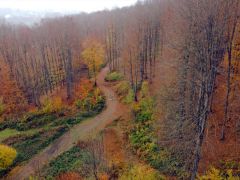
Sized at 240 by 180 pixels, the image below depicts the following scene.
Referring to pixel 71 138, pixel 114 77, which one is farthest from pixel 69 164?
pixel 114 77

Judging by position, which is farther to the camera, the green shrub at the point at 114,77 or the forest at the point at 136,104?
the green shrub at the point at 114,77

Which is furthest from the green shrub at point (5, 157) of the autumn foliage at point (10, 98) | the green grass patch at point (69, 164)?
the autumn foliage at point (10, 98)

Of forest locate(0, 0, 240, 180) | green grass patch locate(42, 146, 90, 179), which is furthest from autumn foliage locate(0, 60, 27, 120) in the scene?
green grass patch locate(42, 146, 90, 179)

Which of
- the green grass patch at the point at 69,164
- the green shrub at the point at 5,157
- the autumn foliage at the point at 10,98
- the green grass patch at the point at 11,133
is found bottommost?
the green grass patch at the point at 11,133

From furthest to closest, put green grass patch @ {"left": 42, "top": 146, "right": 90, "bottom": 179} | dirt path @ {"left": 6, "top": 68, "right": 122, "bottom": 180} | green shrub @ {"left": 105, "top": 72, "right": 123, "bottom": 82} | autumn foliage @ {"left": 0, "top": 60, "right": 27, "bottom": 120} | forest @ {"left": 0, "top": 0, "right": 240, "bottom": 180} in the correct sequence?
green shrub @ {"left": 105, "top": 72, "right": 123, "bottom": 82} < autumn foliage @ {"left": 0, "top": 60, "right": 27, "bottom": 120} < dirt path @ {"left": 6, "top": 68, "right": 122, "bottom": 180} < green grass patch @ {"left": 42, "top": 146, "right": 90, "bottom": 179} < forest @ {"left": 0, "top": 0, "right": 240, "bottom": 180}

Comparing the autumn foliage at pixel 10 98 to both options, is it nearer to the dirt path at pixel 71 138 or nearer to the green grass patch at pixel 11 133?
the green grass patch at pixel 11 133

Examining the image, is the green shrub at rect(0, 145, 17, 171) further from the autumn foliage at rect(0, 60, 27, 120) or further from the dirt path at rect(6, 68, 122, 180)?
the autumn foliage at rect(0, 60, 27, 120)
